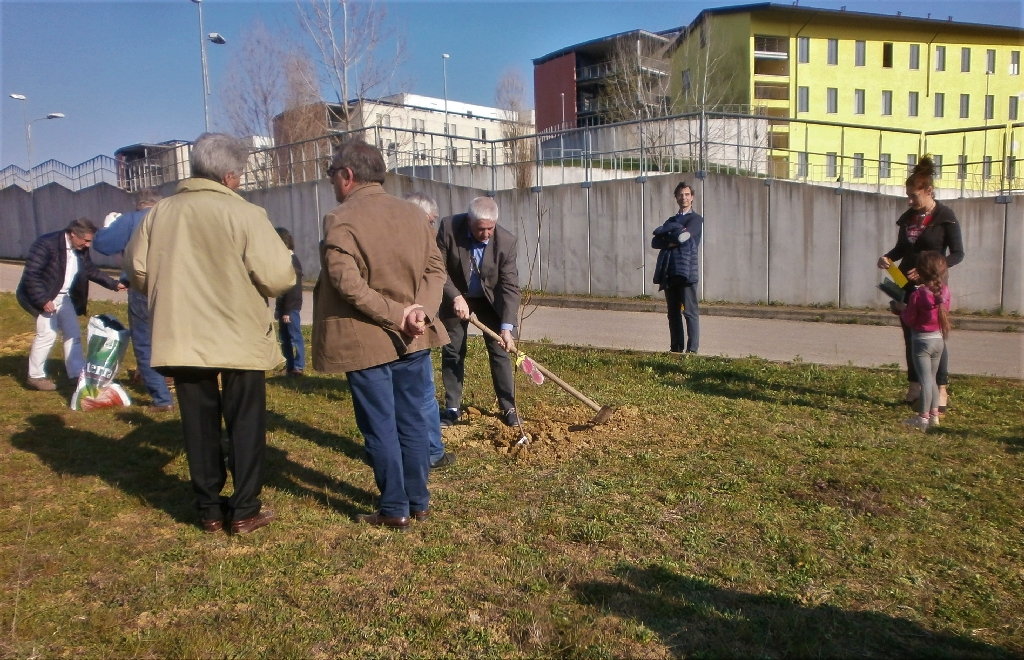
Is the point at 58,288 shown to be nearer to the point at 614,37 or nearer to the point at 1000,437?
the point at 1000,437

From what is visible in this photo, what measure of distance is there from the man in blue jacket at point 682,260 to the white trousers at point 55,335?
5756 mm

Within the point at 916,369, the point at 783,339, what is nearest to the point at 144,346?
the point at 916,369

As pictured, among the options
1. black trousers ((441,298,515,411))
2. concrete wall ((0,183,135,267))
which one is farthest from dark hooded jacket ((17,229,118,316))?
concrete wall ((0,183,135,267))

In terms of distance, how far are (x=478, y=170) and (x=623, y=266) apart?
728 centimetres

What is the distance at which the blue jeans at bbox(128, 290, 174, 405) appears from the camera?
21.9ft

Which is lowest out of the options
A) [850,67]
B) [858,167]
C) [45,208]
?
[858,167]

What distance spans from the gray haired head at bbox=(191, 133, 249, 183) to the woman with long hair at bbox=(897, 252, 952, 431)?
4797 millimetres

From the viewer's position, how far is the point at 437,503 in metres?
4.55

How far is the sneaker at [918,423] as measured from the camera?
19.6ft

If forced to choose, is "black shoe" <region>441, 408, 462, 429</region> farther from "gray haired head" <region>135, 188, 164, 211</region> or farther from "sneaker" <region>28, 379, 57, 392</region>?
"sneaker" <region>28, 379, 57, 392</region>

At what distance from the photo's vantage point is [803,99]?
4619 cm

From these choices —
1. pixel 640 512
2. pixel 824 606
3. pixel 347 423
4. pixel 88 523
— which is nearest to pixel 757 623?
pixel 824 606

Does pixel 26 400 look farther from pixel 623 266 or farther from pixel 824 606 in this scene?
pixel 623 266

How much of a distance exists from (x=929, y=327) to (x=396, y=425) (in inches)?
165
